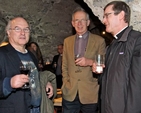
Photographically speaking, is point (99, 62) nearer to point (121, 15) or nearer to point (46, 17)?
point (121, 15)

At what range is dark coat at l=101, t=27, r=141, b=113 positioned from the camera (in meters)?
1.78

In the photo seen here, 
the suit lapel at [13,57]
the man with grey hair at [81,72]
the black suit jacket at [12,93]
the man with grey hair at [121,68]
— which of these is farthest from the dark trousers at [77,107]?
the suit lapel at [13,57]

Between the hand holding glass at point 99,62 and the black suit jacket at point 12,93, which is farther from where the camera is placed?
the hand holding glass at point 99,62

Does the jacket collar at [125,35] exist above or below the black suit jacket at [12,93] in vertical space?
above

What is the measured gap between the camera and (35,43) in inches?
230

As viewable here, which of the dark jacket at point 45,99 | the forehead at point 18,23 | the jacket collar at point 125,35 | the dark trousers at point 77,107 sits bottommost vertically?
the dark trousers at point 77,107

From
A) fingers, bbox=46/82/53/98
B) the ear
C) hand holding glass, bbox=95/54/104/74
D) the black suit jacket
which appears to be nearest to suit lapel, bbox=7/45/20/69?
the black suit jacket

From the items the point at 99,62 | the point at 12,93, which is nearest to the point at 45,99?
the point at 12,93

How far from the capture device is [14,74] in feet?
6.66

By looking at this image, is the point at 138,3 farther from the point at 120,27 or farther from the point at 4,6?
the point at 4,6

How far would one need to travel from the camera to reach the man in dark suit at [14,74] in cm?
190

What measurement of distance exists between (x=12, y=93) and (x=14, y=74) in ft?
0.51

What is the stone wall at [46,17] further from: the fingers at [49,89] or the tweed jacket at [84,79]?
the fingers at [49,89]

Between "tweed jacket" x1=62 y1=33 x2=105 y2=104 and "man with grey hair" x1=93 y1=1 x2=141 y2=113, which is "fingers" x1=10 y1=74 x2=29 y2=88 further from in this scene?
"tweed jacket" x1=62 y1=33 x2=105 y2=104
